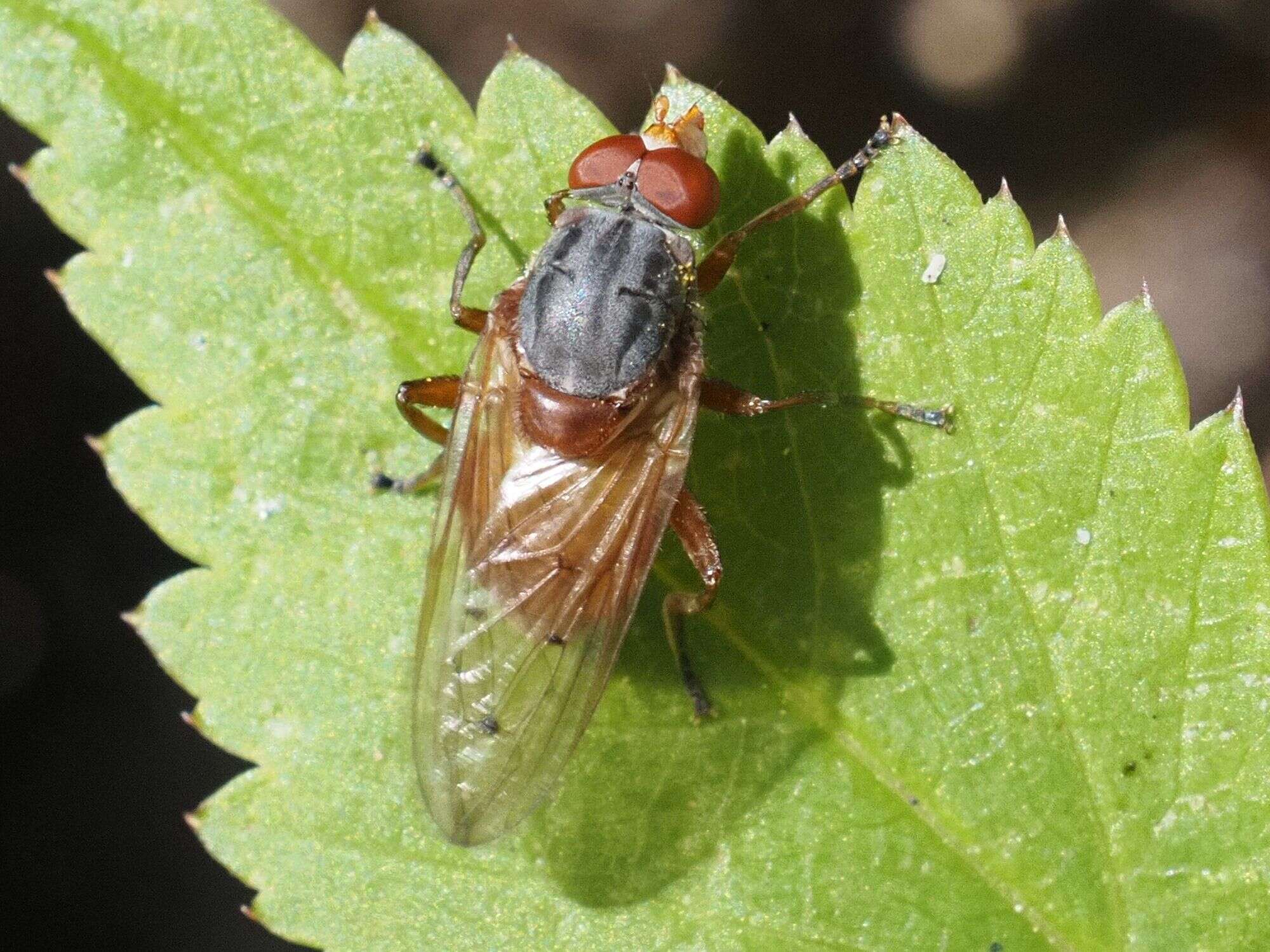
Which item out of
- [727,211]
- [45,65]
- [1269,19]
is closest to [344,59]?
[45,65]

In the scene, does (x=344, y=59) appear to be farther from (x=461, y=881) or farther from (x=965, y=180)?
(x=461, y=881)

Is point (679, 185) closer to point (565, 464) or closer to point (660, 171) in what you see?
point (660, 171)

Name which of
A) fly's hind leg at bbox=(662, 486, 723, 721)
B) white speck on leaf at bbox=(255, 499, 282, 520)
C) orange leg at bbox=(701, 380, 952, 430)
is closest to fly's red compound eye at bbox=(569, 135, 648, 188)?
orange leg at bbox=(701, 380, 952, 430)

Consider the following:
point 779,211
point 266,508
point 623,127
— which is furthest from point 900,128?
point 623,127

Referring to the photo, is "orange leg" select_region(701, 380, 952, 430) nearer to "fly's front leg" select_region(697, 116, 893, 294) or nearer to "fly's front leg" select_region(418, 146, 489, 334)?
"fly's front leg" select_region(697, 116, 893, 294)

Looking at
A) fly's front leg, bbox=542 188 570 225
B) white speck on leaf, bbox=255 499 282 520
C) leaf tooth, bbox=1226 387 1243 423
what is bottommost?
white speck on leaf, bbox=255 499 282 520
